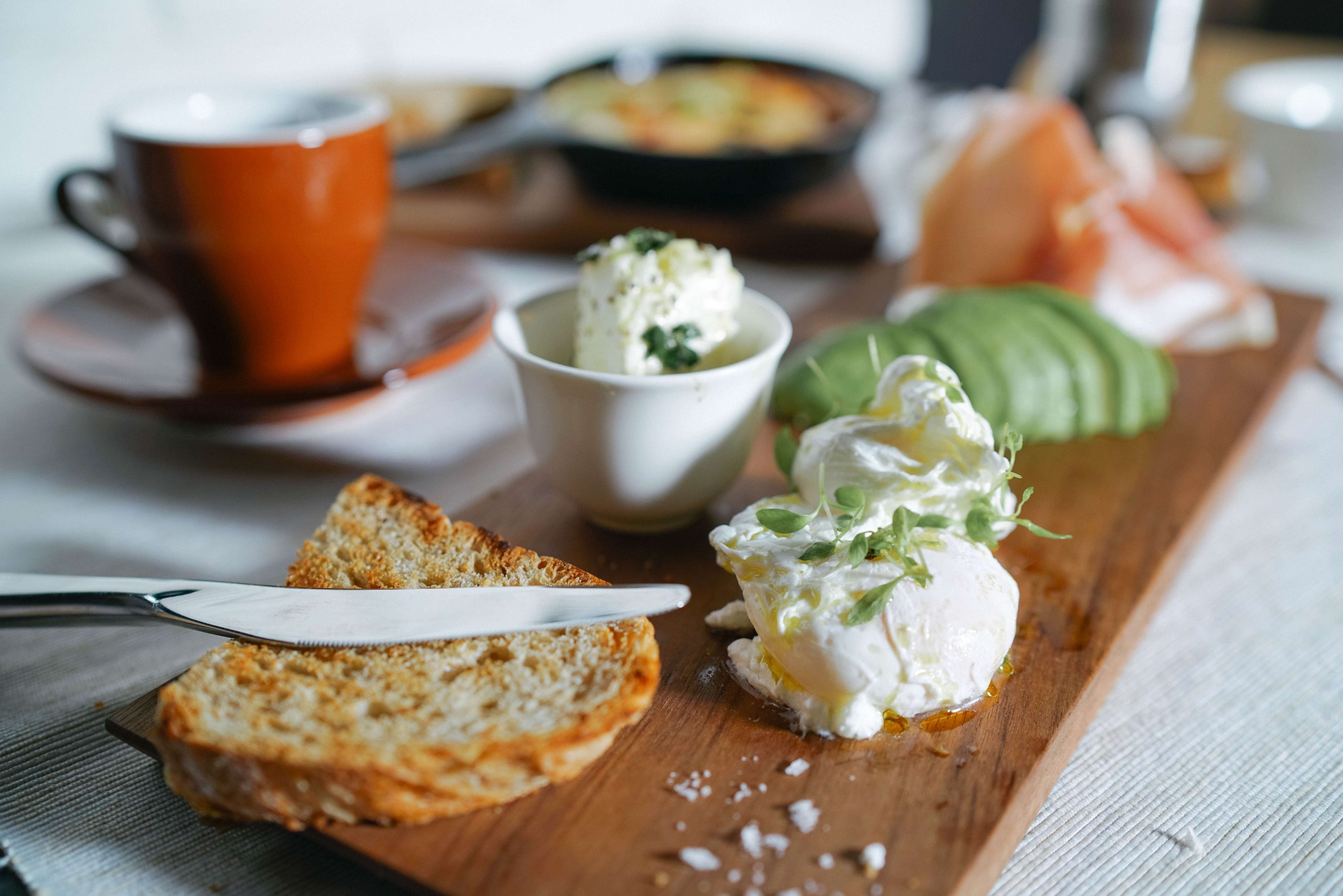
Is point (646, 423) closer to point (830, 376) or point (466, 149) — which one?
point (830, 376)

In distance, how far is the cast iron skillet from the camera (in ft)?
6.01

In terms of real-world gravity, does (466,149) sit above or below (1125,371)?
above

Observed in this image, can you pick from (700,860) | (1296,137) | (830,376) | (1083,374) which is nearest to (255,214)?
(830,376)

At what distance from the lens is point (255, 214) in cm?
120

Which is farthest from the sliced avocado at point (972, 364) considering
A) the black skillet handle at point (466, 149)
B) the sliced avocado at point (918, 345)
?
the black skillet handle at point (466, 149)

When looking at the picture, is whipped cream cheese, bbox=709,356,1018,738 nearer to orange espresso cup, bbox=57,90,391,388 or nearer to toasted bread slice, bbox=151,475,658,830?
toasted bread slice, bbox=151,475,658,830

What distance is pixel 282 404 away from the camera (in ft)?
3.83

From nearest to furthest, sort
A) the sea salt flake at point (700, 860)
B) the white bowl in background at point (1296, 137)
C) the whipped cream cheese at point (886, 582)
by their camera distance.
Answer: the sea salt flake at point (700, 860), the whipped cream cheese at point (886, 582), the white bowl in background at point (1296, 137)

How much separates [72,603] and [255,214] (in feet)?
1.97

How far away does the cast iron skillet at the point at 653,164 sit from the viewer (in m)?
1.83

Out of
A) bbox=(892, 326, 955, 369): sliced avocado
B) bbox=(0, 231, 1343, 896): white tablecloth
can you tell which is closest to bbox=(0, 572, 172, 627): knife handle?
bbox=(0, 231, 1343, 896): white tablecloth

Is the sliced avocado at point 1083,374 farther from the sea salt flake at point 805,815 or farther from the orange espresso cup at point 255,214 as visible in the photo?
the orange espresso cup at point 255,214

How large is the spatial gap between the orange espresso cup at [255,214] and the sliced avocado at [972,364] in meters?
0.77

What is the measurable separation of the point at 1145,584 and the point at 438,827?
73 centimetres
